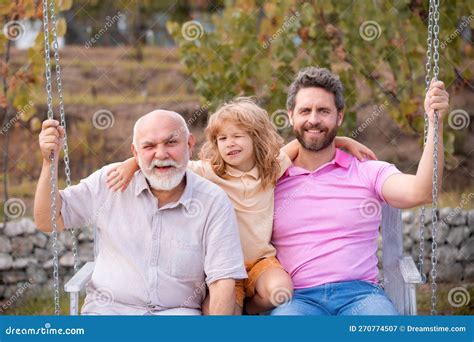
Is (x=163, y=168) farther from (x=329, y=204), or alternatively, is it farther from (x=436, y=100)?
(x=436, y=100)

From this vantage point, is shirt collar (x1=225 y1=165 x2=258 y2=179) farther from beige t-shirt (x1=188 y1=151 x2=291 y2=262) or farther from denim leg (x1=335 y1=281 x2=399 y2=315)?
denim leg (x1=335 y1=281 x2=399 y2=315)

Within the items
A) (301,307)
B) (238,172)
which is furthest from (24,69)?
(301,307)

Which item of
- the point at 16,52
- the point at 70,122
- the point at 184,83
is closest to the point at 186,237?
the point at 70,122

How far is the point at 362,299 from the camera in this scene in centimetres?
315

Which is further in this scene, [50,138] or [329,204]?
[329,204]

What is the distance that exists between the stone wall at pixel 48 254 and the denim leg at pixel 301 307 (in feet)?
7.88

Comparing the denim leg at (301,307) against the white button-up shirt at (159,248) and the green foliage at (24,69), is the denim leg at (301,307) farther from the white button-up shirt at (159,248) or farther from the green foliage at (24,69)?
the green foliage at (24,69)

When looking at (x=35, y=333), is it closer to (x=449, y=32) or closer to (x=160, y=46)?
(x=449, y=32)

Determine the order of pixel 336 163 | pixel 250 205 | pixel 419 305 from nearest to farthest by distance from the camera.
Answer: pixel 250 205 < pixel 336 163 < pixel 419 305

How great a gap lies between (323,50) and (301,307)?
2.53 metres

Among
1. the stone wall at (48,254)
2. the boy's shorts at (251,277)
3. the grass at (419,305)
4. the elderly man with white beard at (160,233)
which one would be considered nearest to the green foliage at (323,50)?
the stone wall at (48,254)

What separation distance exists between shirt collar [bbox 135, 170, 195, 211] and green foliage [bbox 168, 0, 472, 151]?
6.87ft

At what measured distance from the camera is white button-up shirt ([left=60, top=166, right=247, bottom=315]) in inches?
120

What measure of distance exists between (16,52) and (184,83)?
1.80 m
